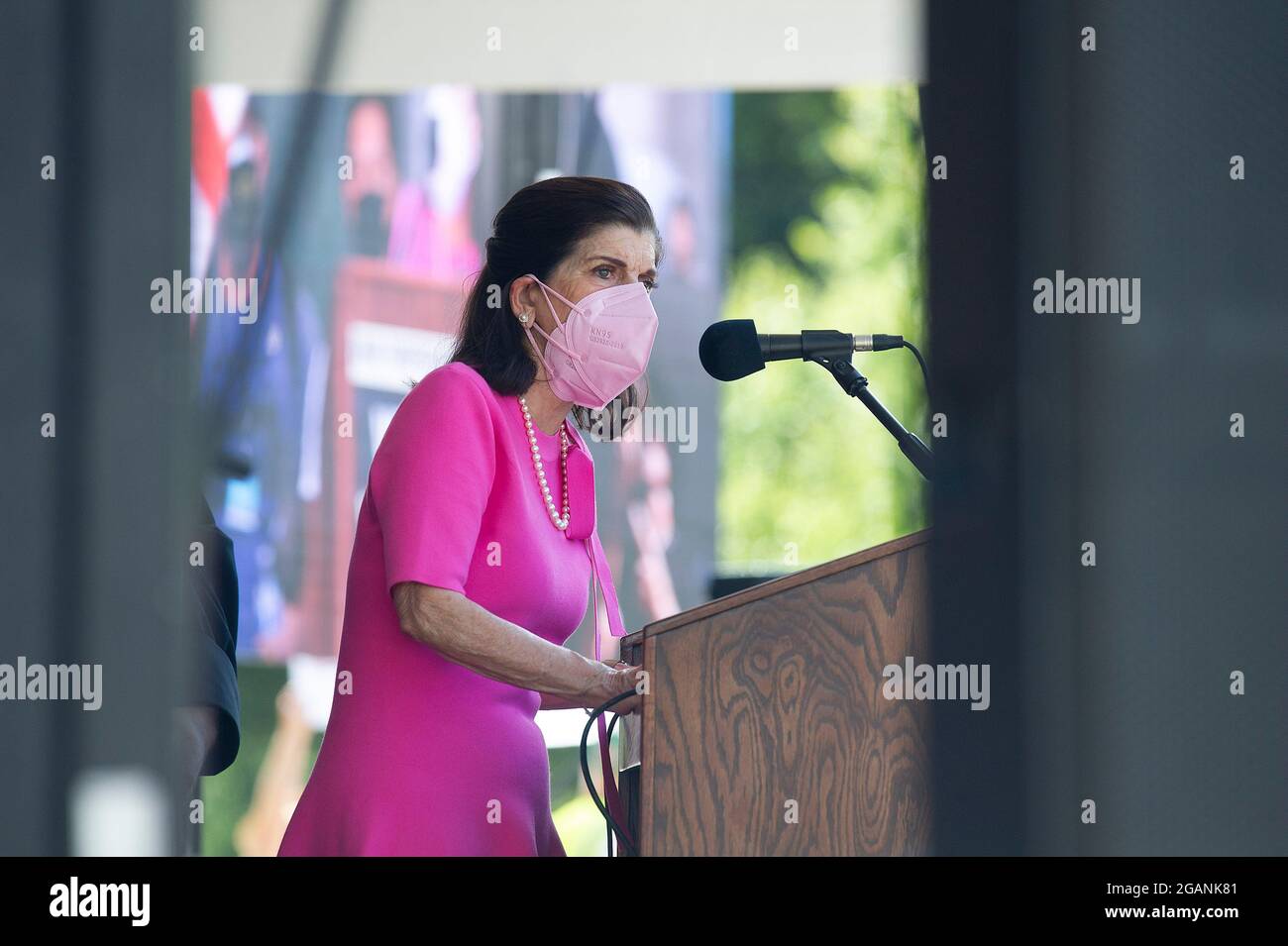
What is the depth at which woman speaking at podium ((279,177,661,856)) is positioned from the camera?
5.86 ft

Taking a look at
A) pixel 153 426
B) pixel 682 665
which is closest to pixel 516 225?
pixel 153 426

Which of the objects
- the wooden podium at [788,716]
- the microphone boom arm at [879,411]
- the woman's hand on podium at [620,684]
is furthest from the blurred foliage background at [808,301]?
the wooden podium at [788,716]

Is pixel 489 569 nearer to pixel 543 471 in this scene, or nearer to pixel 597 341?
pixel 543 471

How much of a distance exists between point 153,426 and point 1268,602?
1277 mm

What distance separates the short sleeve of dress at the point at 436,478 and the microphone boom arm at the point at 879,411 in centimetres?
45

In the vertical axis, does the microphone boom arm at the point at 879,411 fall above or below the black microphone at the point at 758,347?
below

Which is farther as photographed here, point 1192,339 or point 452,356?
point 452,356

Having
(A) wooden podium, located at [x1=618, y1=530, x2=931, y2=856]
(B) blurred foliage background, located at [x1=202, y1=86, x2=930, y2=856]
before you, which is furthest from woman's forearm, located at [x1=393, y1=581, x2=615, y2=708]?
(B) blurred foliage background, located at [x1=202, y1=86, x2=930, y2=856]

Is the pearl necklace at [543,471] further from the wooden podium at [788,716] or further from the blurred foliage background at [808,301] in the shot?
the blurred foliage background at [808,301]

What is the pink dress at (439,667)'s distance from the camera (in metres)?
1.80

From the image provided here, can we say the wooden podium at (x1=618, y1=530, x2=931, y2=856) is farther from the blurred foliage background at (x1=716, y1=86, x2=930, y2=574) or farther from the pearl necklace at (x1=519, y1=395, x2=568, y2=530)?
the blurred foliage background at (x1=716, y1=86, x2=930, y2=574)

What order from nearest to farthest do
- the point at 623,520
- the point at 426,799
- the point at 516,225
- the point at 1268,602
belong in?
the point at 1268,602 → the point at 426,799 → the point at 516,225 → the point at 623,520

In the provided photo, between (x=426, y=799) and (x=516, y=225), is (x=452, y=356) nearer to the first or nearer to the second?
(x=516, y=225)

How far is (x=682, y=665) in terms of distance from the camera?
1589mm
